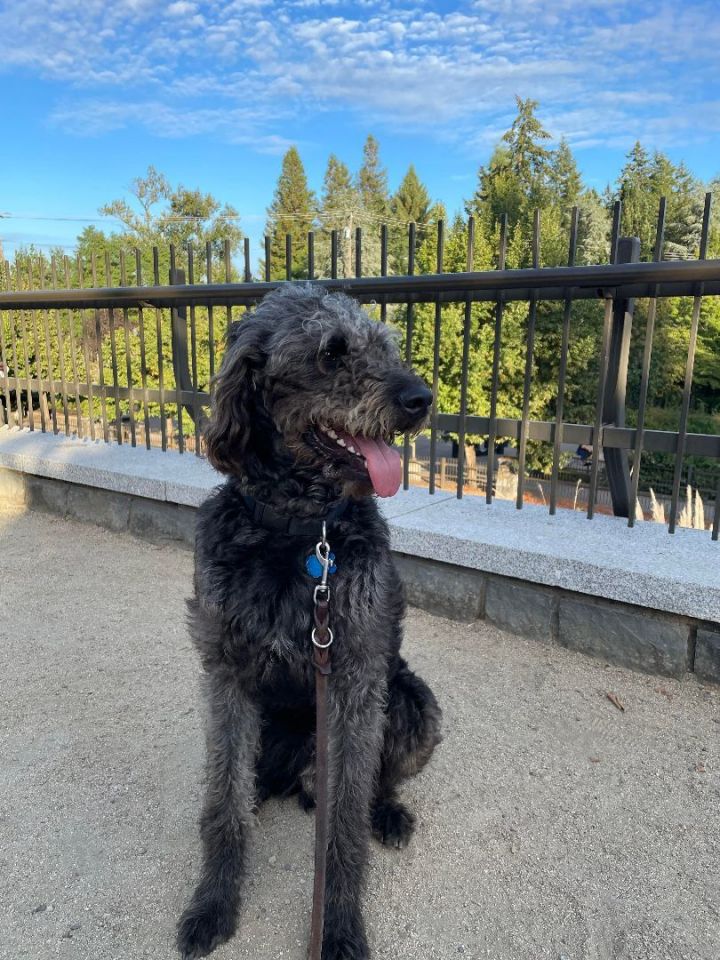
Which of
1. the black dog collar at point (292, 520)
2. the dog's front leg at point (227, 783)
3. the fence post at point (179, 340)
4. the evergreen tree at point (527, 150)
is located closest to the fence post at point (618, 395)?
the black dog collar at point (292, 520)

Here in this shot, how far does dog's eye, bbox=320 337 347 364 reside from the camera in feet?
6.94

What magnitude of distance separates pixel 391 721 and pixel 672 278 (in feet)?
8.90

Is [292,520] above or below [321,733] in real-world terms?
above

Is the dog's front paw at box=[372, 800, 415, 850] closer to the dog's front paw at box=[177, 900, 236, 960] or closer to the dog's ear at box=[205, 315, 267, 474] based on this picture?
the dog's front paw at box=[177, 900, 236, 960]

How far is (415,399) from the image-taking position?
204 centimetres

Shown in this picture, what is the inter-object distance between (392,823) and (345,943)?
20.2 inches

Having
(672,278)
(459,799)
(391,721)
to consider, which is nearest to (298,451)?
(391,721)

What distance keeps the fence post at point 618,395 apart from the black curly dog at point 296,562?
241 cm

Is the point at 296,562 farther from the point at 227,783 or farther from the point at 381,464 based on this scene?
the point at 227,783

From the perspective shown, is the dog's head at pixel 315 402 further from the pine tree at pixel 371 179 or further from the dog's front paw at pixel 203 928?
the pine tree at pixel 371 179

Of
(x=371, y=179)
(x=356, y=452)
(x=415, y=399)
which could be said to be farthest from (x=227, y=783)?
(x=371, y=179)

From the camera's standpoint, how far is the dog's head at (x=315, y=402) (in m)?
2.06

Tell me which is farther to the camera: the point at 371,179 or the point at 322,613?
the point at 371,179

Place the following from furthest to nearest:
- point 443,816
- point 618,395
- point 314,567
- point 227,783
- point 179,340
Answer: point 179,340 < point 618,395 < point 443,816 < point 227,783 < point 314,567
